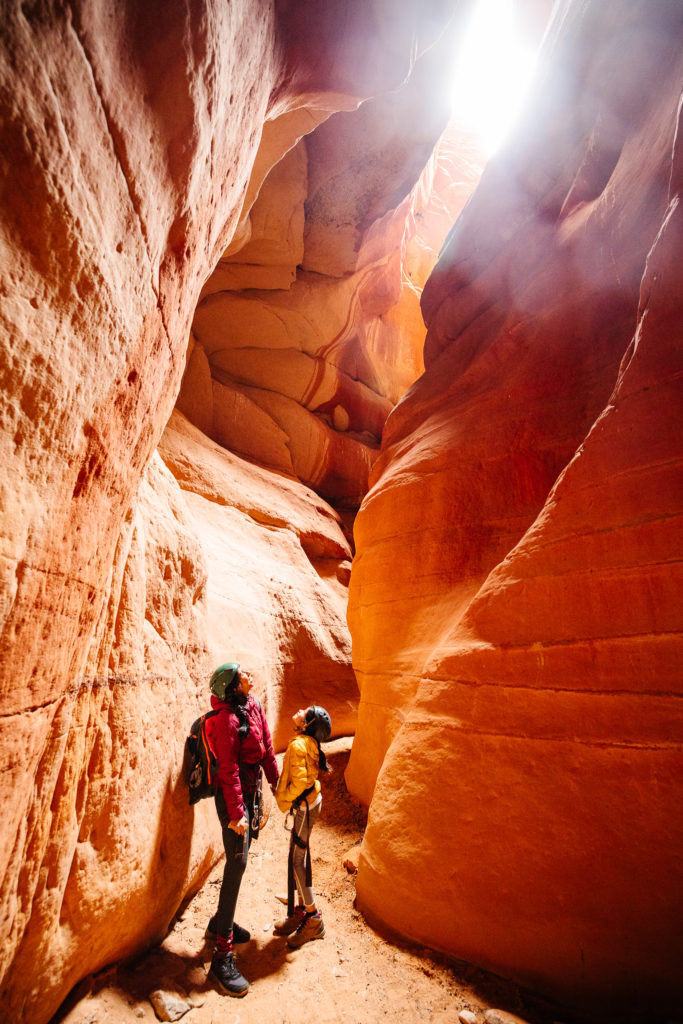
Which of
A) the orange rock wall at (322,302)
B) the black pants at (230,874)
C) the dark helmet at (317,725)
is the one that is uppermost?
the orange rock wall at (322,302)

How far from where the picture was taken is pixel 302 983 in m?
3.07

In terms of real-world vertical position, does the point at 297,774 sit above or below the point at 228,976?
above

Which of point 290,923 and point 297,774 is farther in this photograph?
point 297,774

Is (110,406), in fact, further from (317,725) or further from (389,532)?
(389,532)

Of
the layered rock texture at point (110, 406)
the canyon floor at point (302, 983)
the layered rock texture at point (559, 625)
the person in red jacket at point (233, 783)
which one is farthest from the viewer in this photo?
the person in red jacket at point (233, 783)

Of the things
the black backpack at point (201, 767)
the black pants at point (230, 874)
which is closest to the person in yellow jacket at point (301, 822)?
the black pants at point (230, 874)

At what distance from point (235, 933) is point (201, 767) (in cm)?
121

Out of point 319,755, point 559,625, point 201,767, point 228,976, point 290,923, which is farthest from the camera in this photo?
point 319,755

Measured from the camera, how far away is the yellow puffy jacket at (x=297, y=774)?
148 inches

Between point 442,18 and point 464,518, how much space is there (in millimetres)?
5493

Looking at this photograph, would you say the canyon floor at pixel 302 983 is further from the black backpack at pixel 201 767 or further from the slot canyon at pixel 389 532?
the black backpack at pixel 201 767

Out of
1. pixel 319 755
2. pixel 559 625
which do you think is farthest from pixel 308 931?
pixel 559 625

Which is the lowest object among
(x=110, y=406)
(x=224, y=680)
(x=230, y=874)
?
(x=230, y=874)

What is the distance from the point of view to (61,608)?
201cm
